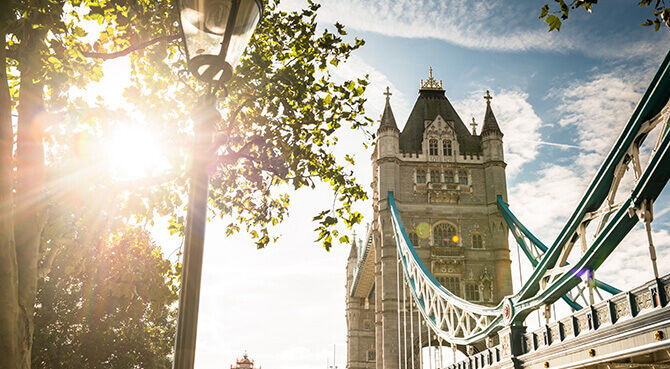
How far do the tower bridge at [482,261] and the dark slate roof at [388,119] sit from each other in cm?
11

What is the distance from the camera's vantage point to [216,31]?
11.4 feet

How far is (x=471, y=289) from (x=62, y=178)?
36208 mm

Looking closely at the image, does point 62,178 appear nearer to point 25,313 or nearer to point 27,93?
point 27,93

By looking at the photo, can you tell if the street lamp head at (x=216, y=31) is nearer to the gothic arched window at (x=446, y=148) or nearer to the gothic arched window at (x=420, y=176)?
the gothic arched window at (x=420, y=176)

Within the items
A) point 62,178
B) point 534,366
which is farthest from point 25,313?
point 534,366

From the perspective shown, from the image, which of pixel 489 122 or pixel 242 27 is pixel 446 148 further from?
pixel 242 27

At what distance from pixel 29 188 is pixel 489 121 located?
42291 millimetres

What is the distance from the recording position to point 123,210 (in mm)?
7082

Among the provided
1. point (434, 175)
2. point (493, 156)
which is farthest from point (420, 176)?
point (493, 156)

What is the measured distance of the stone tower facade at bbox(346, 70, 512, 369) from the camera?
3894cm

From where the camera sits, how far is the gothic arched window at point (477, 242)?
133ft

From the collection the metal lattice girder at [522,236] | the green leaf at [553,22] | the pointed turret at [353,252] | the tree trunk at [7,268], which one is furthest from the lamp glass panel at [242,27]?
the pointed turret at [353,252]

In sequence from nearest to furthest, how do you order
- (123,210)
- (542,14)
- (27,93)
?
(27,93), (542,14), (123,210)

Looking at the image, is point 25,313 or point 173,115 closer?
point 25,313
